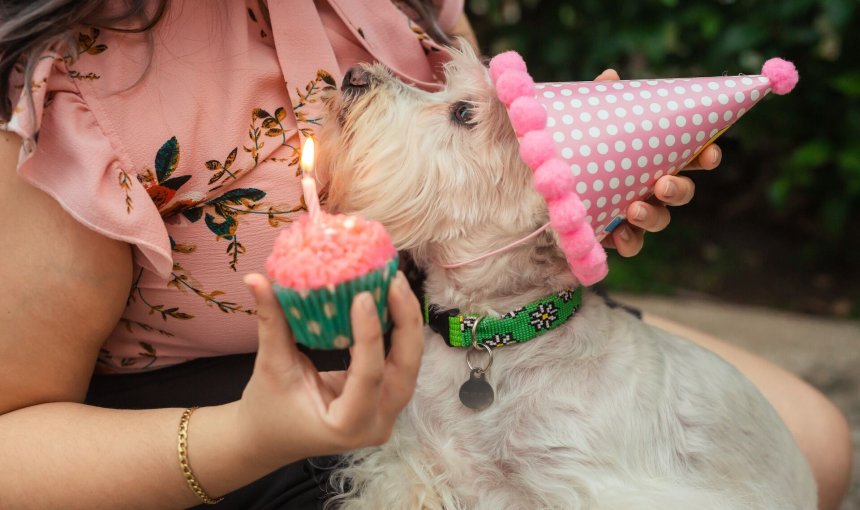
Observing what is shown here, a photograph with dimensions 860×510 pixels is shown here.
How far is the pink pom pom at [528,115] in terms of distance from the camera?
4.72ft

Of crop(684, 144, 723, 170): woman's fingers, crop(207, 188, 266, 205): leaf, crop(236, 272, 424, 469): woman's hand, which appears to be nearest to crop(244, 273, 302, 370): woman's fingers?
crop(236, 272, 424, 469): woman's hand

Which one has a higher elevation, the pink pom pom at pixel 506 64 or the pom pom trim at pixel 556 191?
the pink pom pom at pixel 506 64

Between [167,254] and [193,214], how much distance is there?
0.17m

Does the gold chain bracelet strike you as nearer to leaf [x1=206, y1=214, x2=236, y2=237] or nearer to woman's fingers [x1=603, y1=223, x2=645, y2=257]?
leaf [x1=206, y1=214, x2=236, y2=237]

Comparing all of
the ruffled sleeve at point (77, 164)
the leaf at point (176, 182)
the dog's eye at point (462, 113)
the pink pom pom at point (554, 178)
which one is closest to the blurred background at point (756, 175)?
the dog's eye at point (462, 113)

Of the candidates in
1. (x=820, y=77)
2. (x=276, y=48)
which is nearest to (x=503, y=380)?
(x=276, y=48)

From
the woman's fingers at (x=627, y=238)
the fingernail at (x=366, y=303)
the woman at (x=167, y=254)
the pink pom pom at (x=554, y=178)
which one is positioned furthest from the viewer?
the woman's fingers at (x=627, y=238)

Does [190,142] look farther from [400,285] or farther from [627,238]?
[627,238]

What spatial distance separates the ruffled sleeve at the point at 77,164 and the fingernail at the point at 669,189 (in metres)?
0.95

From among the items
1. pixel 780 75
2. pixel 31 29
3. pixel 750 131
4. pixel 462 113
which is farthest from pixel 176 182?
pixel 750 131

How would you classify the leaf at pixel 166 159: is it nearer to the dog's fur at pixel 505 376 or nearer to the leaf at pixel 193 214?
the leaf at pixel 193 214

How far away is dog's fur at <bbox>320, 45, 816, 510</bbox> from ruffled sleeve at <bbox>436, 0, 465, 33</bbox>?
1.65 feet

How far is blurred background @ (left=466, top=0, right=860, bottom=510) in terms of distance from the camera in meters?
3.50

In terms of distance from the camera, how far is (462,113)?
1724 millimetres
